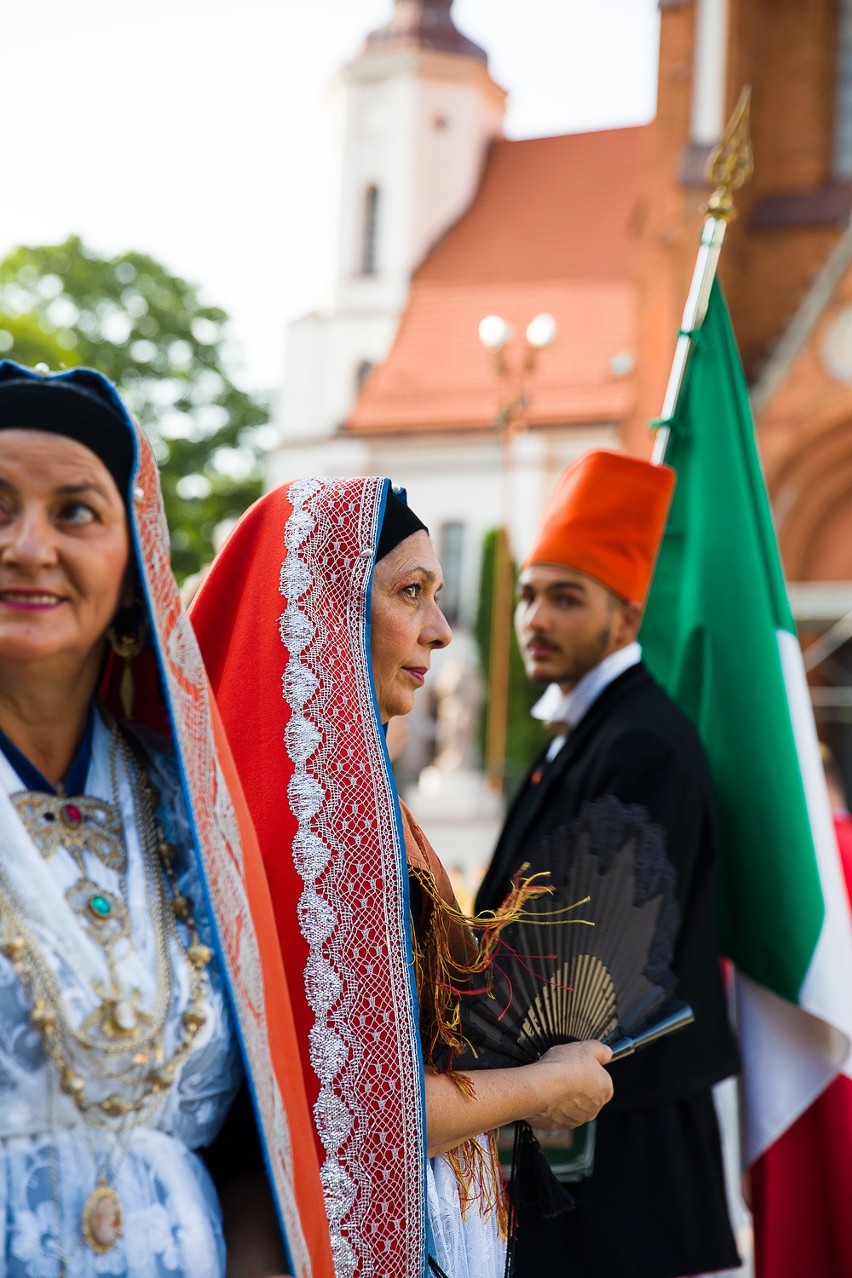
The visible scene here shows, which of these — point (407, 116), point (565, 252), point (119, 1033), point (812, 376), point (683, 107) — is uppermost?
point (407, 116)

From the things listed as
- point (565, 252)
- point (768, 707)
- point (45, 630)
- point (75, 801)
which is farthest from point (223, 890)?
point (565, 252)

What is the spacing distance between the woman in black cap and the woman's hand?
62cm

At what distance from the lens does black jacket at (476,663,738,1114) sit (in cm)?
359

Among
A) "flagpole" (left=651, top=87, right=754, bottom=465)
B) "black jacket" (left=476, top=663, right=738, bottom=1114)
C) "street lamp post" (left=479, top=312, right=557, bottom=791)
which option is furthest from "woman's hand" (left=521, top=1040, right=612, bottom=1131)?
"street lamp post" (left=479, top=312, right=557, bottom=791)

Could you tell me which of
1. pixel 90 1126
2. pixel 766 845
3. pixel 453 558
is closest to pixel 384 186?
pixel 453 558

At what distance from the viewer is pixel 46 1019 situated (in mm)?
1682

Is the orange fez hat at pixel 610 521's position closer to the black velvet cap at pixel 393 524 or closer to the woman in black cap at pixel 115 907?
the black velvet cap at pixel 393 524

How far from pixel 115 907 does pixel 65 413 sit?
555 mm

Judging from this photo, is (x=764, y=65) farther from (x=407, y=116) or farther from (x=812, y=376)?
(x=407, y=116)

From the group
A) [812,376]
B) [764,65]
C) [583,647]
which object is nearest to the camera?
[583,647]

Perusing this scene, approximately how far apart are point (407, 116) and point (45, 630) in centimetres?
3296

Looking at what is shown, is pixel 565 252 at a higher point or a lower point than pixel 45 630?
higher

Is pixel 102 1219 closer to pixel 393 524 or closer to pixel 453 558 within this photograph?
pixel 393 524

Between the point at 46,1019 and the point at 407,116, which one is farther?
the point at 407,116
